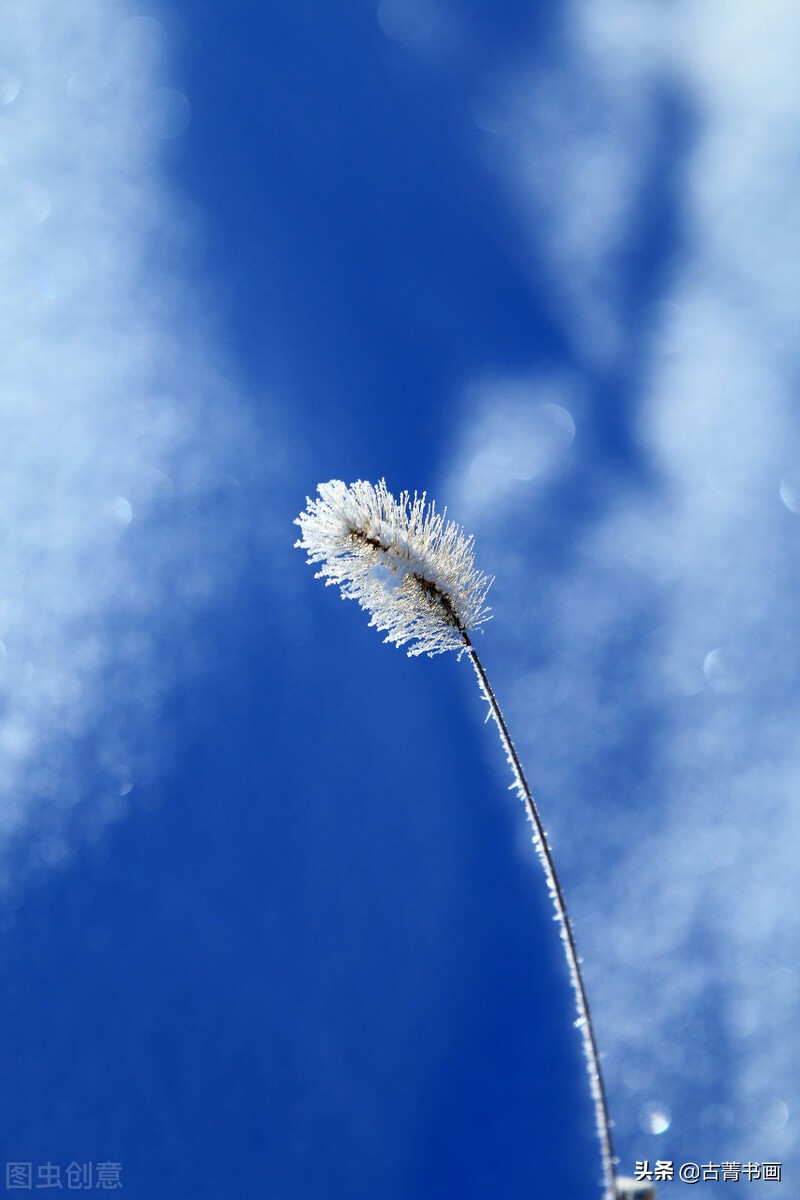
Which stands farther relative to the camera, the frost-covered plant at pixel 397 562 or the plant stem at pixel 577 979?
the frost-covered plant at pixel 397 562

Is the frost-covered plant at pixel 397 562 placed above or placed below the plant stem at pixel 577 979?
above

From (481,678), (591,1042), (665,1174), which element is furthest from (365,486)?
(665,1174)

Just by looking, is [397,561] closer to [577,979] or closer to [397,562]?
[397,562]

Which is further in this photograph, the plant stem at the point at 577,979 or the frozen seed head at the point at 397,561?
the frozen seed head at the point at 397,561

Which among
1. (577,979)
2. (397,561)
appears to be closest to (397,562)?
(397,561)

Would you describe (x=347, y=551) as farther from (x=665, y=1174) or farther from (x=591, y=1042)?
(x=665, y=1174)

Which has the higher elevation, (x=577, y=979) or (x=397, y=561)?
(x=397, y=561)

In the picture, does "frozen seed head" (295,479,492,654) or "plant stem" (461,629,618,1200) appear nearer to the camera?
"plant stem" (461,629,618,1200)

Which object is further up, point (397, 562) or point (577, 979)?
point (397, 562)
